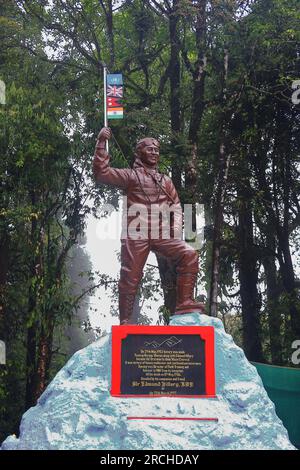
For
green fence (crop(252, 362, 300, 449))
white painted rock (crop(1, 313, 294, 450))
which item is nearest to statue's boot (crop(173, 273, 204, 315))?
white painted rock (crop(1, 313, 294, 450))

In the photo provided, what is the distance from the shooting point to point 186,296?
6680mm

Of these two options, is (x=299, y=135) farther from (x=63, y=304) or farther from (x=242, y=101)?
(x=63, y=304)

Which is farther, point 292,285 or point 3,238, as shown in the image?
point 292,285

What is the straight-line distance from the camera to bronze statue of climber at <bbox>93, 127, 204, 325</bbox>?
21.9ft

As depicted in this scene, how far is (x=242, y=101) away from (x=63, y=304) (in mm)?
5310

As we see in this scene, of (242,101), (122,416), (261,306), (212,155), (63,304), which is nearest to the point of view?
(122,416)

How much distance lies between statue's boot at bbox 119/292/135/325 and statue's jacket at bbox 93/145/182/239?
767 millimetres

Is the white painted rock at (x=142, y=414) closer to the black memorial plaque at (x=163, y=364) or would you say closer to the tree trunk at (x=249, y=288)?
the black memorial plaque at (x=163, y=364)

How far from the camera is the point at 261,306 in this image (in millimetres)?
12547

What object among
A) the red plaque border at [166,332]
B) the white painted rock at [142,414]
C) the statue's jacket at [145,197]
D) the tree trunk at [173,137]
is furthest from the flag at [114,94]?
the white painted rock at [142,414]

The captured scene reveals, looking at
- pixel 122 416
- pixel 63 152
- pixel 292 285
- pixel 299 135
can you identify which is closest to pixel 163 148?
pixel 63 152

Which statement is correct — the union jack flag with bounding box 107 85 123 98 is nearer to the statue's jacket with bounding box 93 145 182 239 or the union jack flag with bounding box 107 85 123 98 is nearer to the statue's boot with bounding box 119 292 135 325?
the statue's jacket with bounding box 93 145 182 239

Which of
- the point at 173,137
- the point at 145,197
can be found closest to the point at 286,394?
the point at 145,197
